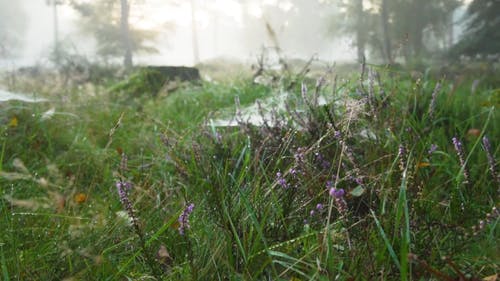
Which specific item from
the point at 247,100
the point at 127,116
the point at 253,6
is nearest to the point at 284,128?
the point at 127,116

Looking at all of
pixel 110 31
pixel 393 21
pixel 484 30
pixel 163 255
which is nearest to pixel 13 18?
pixel 110 31

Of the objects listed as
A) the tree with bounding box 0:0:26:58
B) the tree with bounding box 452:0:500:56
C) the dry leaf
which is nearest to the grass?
the dry leaf

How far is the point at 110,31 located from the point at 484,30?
1810 centimetres

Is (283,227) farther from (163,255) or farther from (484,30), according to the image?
(484,30)

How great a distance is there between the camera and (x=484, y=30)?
1115 centimetres

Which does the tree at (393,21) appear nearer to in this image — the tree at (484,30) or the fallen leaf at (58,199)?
the tree at (484,30)

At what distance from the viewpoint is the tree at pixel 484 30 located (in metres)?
10.9

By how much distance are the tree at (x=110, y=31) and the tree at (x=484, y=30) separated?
50.4 feet

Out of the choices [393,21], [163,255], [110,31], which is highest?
[110,31]

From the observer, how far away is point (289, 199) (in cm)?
140

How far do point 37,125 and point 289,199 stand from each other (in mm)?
2433

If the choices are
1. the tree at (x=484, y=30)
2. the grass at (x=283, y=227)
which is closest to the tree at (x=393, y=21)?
the tree at (x=484, y=30)

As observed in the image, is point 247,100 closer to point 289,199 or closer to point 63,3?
point 289,199

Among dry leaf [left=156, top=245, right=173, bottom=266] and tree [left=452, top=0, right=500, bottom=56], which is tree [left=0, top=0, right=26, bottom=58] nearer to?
tree [left=452, top=0, right=500, bottom=56]
